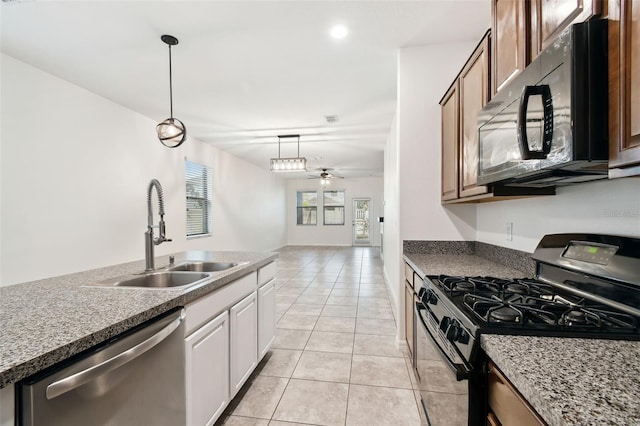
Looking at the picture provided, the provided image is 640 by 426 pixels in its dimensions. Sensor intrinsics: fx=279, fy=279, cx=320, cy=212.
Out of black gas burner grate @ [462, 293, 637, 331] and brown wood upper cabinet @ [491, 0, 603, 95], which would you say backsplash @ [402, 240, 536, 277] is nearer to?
black gas burner grate @ [462, 293, 637, 331]

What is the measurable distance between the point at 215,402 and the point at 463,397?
1.36 meters

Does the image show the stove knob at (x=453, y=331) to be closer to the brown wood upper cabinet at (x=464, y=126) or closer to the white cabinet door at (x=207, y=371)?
the brown wood upper cabinet at (x=464, y=126)

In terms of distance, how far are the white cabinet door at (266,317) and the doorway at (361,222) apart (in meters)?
8.28

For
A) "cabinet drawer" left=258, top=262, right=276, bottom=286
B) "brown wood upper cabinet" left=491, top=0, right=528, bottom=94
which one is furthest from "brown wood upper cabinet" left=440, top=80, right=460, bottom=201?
"cabinet drawer" left=258, top=262, right=276, bottom=286

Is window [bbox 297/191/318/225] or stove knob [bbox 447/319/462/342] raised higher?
window [bbox 297/191/318/225]

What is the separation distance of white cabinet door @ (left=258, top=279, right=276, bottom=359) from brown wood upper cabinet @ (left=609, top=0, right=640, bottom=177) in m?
2.14

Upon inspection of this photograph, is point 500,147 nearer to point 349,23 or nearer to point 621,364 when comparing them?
point 621,364

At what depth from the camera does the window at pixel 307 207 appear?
11.0 metres

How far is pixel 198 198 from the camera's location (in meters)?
5.47

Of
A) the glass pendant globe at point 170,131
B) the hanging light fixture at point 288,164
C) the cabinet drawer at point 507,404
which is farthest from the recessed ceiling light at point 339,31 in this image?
the hanging light fixture at point 288,164

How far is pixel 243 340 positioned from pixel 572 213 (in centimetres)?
210

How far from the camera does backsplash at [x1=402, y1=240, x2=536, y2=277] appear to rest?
182cm

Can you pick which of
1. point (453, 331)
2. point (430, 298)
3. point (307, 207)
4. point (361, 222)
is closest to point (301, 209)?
point (307, 207)

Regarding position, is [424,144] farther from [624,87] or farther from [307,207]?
[307,207]
